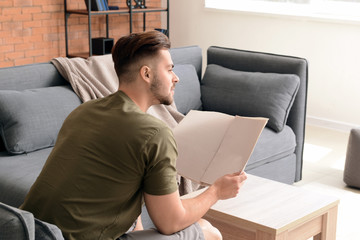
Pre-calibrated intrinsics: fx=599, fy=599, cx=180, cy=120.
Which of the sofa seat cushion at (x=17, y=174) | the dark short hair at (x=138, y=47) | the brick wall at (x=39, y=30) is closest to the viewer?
the dark short hair at (x=138, y=47)

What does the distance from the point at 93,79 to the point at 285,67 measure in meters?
1.26

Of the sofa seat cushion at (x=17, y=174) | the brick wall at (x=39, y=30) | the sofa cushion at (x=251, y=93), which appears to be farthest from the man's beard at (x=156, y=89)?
the brick wall at (x=39, y=30)

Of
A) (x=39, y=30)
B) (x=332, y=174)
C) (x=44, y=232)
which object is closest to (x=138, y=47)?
(x=44, y=232)

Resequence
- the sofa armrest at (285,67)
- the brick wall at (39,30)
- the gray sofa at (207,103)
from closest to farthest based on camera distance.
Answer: the gray sofa at (207,103), the sofa armrest at (285,67), the brick wall at (39,30)

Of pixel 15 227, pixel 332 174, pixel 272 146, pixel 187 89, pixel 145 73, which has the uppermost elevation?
pixel 145 73

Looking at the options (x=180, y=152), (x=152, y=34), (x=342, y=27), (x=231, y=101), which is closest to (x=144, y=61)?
(x=152, y=34)

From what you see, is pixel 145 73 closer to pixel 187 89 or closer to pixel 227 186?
pixel 227 186

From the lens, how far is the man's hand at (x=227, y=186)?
1928 mm

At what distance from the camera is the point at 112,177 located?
1677mm

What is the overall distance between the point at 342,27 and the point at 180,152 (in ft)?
11.0

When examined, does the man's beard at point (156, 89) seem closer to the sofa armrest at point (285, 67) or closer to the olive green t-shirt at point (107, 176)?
the olive green t-shirt at point (107, 176)

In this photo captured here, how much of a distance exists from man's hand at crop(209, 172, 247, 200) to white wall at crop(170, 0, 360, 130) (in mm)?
3551

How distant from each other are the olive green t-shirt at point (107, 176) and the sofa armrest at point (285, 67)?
219 centimetres

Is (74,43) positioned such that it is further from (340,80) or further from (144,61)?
(144,61)
